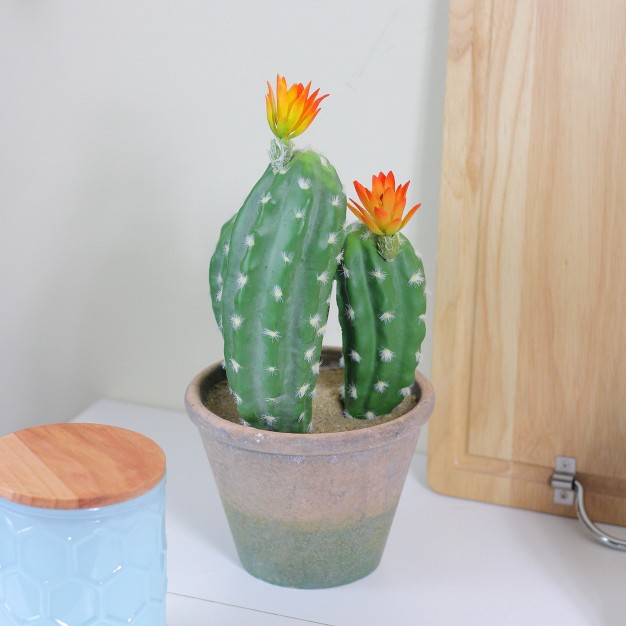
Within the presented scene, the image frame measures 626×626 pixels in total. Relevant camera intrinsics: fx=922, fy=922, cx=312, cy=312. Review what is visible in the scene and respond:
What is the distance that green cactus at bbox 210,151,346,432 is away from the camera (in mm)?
691

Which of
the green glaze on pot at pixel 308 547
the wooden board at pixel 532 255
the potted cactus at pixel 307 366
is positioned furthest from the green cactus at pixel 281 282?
the wooden board at pixel 532 255

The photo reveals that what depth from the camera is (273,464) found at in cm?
75

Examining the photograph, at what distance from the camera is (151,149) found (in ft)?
3.56

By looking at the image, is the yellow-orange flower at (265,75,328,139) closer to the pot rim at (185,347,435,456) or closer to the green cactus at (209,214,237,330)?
the green cactus at (209,214,237,330)

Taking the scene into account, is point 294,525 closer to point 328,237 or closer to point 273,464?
point 273,464

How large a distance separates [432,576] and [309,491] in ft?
0.53

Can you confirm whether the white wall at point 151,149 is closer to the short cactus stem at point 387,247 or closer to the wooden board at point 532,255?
the wooden board at point 532,255

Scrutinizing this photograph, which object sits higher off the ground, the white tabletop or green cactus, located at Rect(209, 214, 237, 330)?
green cactus, located at Rect(209, 214, 237, 330)

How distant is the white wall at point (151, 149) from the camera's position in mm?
985

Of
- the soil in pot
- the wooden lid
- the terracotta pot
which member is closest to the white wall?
the soil in pot

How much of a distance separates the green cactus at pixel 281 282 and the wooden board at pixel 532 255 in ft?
0.79

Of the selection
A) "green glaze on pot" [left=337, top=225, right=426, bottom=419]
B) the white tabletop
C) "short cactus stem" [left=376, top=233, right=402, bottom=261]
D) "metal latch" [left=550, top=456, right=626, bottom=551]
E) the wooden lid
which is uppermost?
"short cactus stem" [left=376, top=233, right=402, bottom=261]

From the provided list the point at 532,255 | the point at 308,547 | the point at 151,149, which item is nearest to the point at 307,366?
the point at 308,547

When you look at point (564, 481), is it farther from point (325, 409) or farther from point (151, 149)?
point (151, 149)
